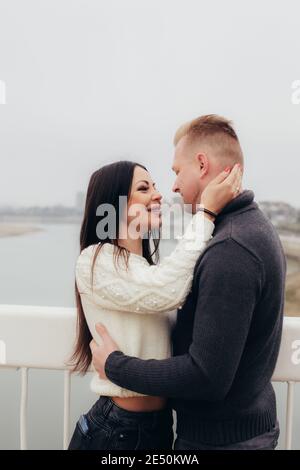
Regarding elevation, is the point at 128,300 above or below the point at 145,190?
below

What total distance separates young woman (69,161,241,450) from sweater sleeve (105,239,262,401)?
78mm

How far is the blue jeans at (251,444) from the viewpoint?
0.86 m

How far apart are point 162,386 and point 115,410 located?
0.58ft

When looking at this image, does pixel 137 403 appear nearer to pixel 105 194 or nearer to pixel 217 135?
pixel 105 194

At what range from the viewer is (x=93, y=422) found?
3.04ft

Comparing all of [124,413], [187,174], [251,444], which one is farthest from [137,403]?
[187,174]

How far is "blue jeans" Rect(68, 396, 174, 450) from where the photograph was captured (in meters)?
0.89

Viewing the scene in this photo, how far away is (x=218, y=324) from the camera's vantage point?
73 centimetres

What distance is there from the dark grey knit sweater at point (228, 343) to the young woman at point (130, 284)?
0.04 metres

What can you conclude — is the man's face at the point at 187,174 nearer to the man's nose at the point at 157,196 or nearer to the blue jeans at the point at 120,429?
the man's nose at the point at 157,196

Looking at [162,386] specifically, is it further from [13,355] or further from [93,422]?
[13,355]

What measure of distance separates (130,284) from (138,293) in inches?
1.0

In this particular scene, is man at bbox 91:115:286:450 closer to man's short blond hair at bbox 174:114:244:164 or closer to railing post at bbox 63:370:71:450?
man's short blond hair at bbox 174:114:244:164
